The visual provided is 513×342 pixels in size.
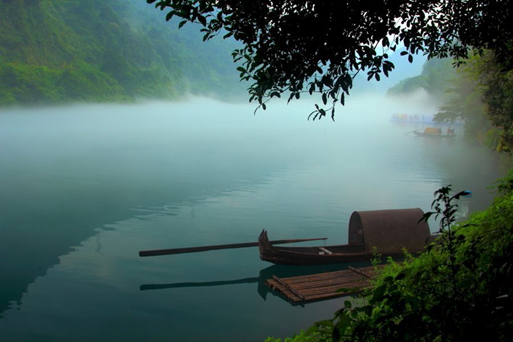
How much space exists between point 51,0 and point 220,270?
125844 millimetres

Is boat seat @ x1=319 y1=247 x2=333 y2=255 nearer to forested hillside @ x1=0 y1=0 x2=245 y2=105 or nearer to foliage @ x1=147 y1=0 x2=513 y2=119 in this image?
foliage @ x1=147 y1=0 x2=513 y2=119

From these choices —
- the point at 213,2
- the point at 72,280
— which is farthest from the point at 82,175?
the point at 213,2

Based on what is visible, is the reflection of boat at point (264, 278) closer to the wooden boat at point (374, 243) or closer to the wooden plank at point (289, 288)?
the wooden boat at point (374, 243)

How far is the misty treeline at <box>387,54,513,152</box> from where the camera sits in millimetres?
18805

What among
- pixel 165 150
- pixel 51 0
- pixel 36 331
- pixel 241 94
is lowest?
pixel 36 331

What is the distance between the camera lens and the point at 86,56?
113750 millimetres

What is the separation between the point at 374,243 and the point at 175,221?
12202mm

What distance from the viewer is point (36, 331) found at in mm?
13016

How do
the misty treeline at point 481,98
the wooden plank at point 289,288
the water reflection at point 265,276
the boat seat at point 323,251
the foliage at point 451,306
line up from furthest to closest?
the misty treeline at point 481,98 < the boat seat at point 323,251 < the water reflection at point 265,276 < the wooden plank at point 289,288 < the foliage at point 451,306

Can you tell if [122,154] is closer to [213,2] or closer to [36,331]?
[36,331]

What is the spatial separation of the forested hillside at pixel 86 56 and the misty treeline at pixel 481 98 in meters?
73.7

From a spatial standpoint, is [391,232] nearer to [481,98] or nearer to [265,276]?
[265,276]

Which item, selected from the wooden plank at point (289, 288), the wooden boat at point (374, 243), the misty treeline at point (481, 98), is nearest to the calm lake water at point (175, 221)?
the wooden plank at point (289, 288)

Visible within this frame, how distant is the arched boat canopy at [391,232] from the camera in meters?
17.5
